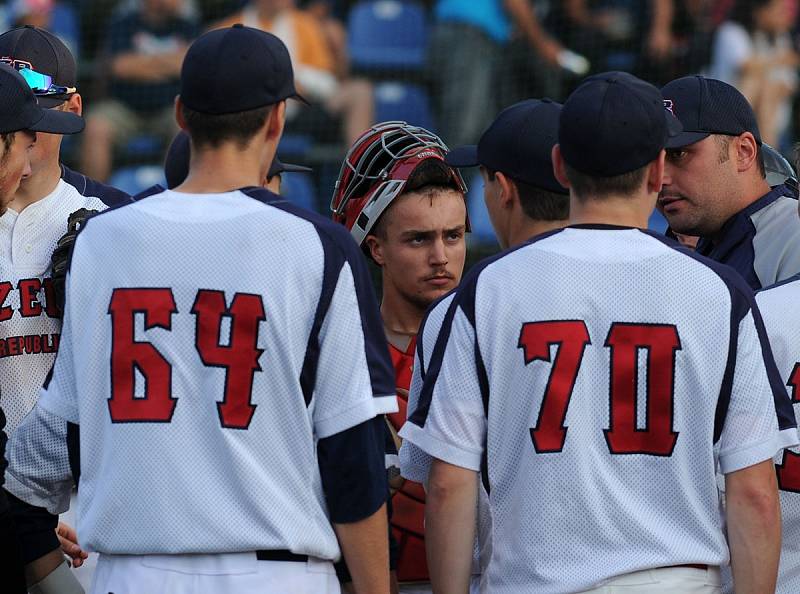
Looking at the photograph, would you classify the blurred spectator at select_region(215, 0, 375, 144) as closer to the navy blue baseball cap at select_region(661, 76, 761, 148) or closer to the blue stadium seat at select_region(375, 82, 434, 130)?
the blue stadium seat at select_region(375, 82, 434, 130)

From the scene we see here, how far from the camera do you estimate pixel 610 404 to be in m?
2.31

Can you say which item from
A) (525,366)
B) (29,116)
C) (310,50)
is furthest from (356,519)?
(310,50)

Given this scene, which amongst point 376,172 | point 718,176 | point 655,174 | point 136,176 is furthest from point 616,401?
point 136,176

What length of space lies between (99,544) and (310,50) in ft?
25.8

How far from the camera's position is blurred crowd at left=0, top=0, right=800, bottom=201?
962cm

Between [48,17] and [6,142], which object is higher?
[48,17]

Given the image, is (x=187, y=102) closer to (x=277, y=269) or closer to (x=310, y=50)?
(x=277, y=269)

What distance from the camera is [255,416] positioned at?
86.7 inches

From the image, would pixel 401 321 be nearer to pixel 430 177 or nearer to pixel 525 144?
pixel 430 177

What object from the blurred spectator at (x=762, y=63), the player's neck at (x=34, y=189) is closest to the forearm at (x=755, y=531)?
the player's neck at (x=34, y=189)

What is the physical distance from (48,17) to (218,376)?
8.60 meters

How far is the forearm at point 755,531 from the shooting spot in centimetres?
232

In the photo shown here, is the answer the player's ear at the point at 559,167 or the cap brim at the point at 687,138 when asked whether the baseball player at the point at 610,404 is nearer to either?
the player's ear at the point at 559,167

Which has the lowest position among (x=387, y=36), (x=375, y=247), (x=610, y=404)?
(x=610, y=404)
